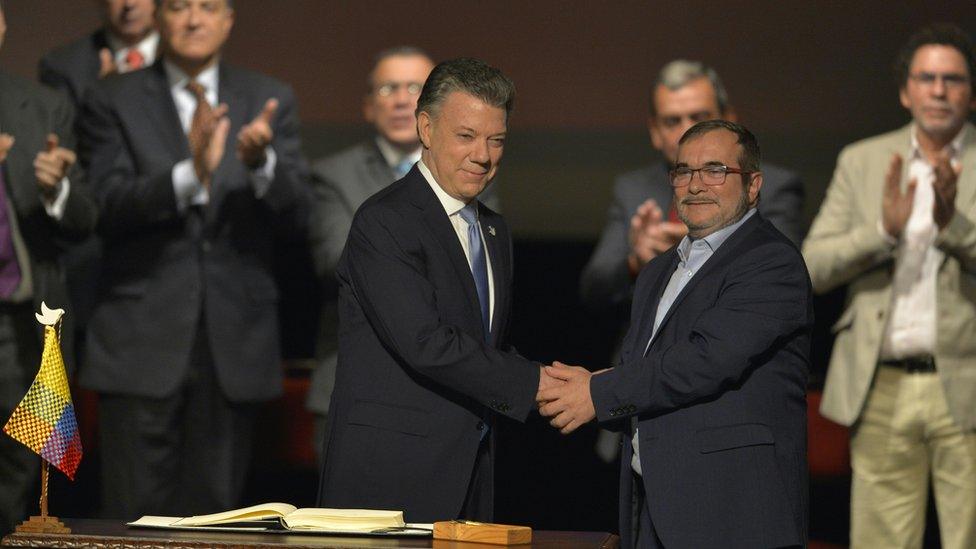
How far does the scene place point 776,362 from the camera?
10.5 feet

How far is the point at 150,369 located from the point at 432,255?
5.74 ft

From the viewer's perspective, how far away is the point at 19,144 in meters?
4.68

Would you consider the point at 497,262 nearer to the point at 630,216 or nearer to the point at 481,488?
the point at 481,488

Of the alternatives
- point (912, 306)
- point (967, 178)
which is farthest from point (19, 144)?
point (967, 178)

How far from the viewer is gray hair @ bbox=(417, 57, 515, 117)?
3.26 meters

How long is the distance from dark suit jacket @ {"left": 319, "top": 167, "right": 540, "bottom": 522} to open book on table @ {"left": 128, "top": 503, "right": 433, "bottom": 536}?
280 millimetres

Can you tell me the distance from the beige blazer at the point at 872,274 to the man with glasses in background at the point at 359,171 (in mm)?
1094

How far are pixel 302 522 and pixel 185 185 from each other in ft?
6.89

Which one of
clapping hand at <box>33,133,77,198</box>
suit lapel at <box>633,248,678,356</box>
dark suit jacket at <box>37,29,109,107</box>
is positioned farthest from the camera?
dark suit jacket at <box>37,29,109,107</box>

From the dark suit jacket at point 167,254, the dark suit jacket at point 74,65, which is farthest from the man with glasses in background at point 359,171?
the dark suit jacket at point 74,65

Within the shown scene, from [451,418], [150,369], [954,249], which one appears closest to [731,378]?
[451,418]

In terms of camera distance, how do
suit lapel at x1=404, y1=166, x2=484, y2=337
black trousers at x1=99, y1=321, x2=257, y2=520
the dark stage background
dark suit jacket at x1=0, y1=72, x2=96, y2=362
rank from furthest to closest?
the dark stage background
black trousers at x1=99, y1=321, x2=257, y2=520
dark suit jacket at x1=0, y1=72, x2=96, y2=362
suit lapel at x1=404, y1=166, x2=484, y2=337

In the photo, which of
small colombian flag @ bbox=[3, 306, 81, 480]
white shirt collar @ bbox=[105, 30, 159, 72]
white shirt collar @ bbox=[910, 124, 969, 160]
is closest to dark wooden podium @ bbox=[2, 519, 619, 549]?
small colombian flag @ bbox=[3, 306, 81, 480]

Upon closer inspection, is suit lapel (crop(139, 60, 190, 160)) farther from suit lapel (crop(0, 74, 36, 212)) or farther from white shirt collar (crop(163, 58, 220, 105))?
suit lapel (crop(0, 74, 36, 212))
